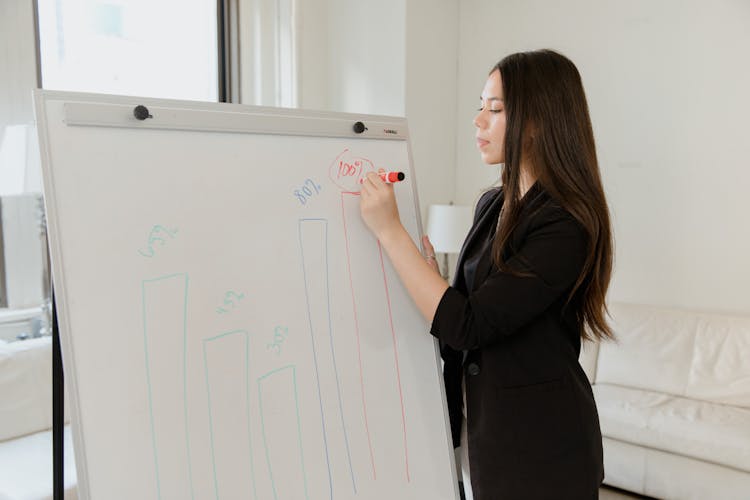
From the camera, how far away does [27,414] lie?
201 cm

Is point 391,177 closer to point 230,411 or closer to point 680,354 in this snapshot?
point 230,411

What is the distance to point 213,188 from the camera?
3.14ft

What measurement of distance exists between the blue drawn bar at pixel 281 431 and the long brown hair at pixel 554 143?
419mm

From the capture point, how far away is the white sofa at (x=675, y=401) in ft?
7.36

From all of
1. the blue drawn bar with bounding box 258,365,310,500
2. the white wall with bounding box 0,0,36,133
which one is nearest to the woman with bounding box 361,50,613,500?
the blue drawn bar with bounding box 258,365,310,500

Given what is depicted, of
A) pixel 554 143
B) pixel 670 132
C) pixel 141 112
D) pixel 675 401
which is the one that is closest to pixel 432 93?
pixel 670 132

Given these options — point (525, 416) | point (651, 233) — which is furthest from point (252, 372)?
point (651, 233)

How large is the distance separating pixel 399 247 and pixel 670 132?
2266 mm

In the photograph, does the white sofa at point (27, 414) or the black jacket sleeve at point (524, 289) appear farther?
the white sofa at point (27, 414)

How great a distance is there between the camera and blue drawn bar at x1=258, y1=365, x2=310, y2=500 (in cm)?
98

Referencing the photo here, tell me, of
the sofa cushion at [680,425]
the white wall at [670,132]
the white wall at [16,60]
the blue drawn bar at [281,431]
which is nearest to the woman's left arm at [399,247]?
the blue drawn bar at [281,431]

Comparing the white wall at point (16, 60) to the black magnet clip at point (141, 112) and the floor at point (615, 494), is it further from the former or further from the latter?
the floor at point (615, 494)

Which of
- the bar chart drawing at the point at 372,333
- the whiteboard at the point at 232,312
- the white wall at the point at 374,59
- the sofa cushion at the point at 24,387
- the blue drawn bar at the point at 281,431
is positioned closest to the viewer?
the whiteboard at the point at 232,312

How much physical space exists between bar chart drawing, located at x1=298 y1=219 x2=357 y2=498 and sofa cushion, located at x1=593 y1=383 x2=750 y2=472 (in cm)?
173
